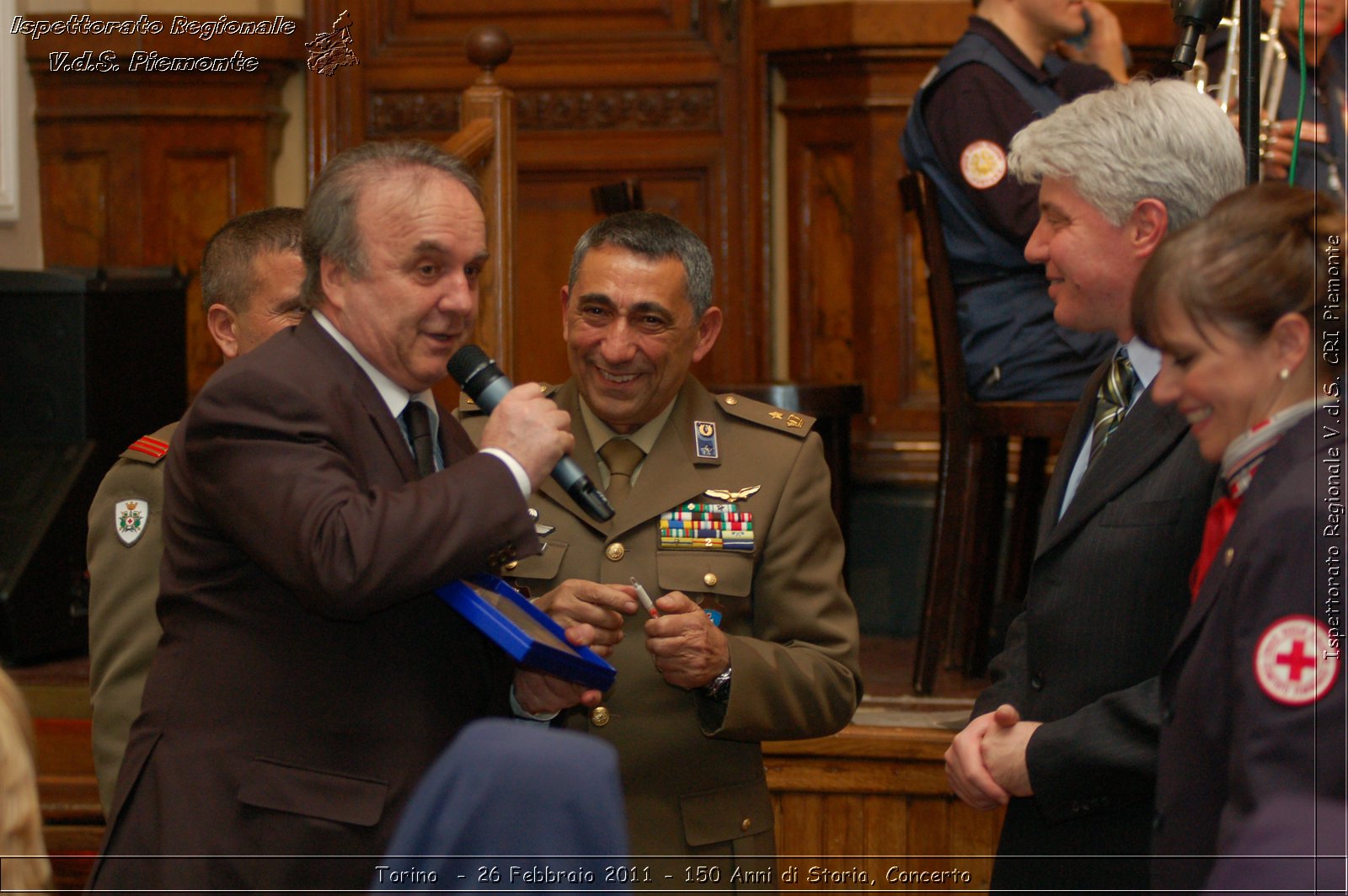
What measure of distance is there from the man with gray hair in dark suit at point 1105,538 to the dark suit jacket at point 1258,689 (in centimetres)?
27

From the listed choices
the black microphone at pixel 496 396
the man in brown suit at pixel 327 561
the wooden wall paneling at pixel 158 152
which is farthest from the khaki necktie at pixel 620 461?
the wooden wall paneling at pixel 158 152

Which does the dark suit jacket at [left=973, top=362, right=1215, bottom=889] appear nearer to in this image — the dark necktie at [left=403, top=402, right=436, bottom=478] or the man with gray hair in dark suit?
the man with gray hair in dark suit

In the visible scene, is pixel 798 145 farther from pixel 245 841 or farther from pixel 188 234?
pixel 245 841

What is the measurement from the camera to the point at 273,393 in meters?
1.74

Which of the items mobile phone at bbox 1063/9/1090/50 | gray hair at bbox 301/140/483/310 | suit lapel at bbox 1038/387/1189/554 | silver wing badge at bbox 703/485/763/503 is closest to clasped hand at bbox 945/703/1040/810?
suit lapel at bbox 1038/387/1189/554

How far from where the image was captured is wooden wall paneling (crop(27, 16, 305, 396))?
5.07 m

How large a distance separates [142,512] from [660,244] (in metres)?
0.91

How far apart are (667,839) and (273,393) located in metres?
0.90

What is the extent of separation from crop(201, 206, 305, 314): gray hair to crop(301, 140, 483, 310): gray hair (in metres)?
0.65

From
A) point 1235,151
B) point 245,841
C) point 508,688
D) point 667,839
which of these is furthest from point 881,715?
point 245,841

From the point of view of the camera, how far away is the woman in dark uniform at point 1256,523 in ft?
4.55

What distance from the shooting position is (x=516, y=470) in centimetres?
177

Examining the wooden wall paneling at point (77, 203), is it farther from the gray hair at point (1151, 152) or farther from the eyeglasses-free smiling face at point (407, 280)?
the gray hair at point (1151, 152)

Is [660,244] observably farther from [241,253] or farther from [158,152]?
[158,152]
